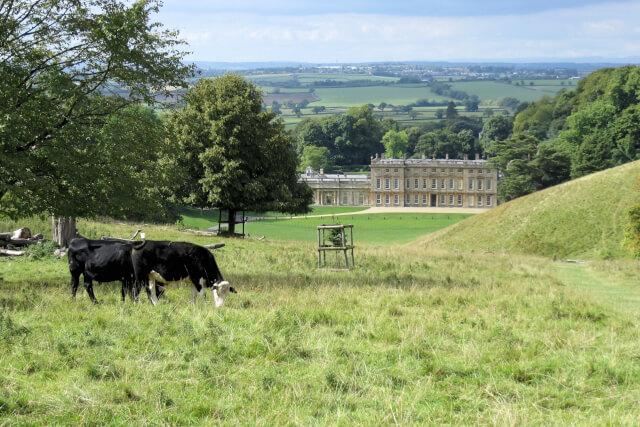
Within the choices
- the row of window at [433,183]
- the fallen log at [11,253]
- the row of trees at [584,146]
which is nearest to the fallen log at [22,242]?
the fallen log at [11,253]

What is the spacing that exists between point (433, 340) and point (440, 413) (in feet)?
10.0

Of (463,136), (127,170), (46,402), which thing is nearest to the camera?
(46,402)

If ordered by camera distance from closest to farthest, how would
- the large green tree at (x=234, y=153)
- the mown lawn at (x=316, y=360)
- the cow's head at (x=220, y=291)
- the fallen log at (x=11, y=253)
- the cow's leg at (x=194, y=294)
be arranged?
1. the mown lawn at (x=316, y=360)
2. the cow's head at (x=220, y=291)
3. the cow's leg at (x=194, y=294)
4. the fallen log at (x=11, y=253)
5. the large green tree at (x=234, y=153)

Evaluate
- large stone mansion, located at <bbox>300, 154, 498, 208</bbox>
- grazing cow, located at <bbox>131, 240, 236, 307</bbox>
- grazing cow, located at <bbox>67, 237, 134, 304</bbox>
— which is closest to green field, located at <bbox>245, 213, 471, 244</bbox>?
large stone mansion, located at <bbox>300, 154, 498, 208</bbox>

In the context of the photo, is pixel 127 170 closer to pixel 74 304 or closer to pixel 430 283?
pixel 74 304

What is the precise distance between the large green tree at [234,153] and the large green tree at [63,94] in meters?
17.6

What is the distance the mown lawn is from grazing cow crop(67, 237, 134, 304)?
378mm

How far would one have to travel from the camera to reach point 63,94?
1577 centimetres

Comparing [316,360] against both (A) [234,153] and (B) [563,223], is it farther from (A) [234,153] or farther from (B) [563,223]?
(B) [563,223]

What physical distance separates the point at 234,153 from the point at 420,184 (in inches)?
4889

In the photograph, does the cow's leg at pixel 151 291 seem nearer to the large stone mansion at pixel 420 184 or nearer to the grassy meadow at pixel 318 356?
the grassy meadow at pixel 318 356

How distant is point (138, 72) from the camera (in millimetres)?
18156

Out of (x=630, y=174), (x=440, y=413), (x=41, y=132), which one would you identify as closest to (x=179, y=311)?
(x=440, y=413)

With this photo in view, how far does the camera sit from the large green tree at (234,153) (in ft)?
121
